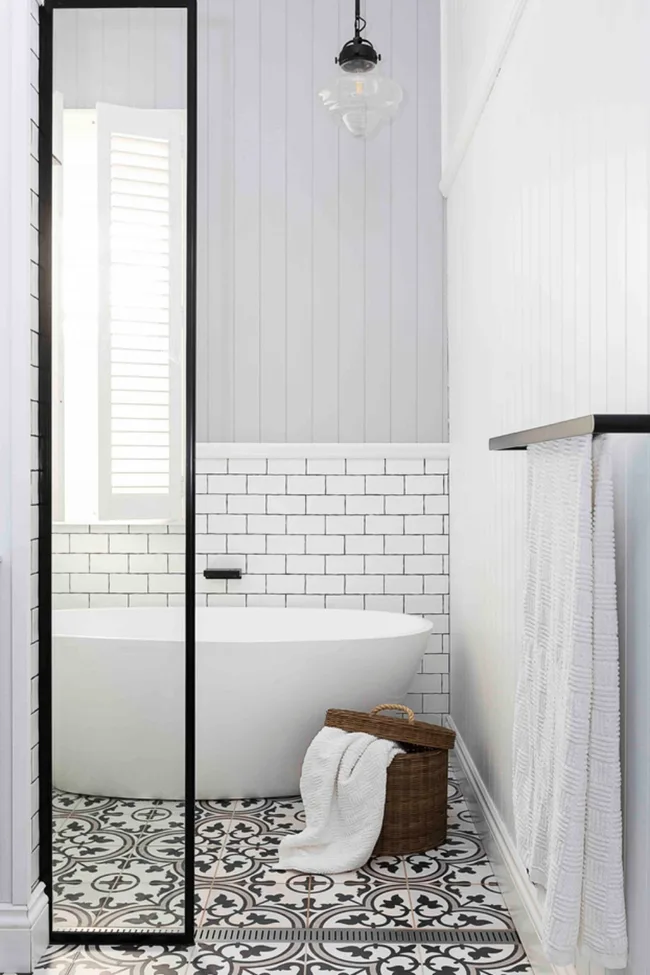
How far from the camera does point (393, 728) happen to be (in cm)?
296

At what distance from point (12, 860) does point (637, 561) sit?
67.4 inches

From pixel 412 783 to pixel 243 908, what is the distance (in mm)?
667

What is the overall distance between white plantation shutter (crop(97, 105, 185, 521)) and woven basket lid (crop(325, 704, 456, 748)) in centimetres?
110

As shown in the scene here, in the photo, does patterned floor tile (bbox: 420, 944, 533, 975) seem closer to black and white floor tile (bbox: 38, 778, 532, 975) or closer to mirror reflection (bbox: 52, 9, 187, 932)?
black and white floor tile (bbox: 38, 778, 532, 975)

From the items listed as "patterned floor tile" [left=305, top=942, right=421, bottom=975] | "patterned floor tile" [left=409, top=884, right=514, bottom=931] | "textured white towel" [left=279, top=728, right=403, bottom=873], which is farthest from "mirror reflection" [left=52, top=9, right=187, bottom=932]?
"patterned floor tile" [left=409, top=884, right=514, bottom=931]

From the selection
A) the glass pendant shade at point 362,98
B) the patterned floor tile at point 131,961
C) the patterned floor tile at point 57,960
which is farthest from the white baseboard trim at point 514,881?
the glass pendant shade at point 362,98

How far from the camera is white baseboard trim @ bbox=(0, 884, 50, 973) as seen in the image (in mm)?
2203

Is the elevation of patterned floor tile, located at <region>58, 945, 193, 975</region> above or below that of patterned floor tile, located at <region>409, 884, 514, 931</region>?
below

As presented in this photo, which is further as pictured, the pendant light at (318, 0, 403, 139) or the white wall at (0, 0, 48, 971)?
the pendant light at (318, 0, 403, 139)

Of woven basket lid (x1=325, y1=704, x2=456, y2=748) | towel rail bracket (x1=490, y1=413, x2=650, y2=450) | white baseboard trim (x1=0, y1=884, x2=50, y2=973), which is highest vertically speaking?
towel rail bracket (x1=490, y1=413, x2=650, y2=450)

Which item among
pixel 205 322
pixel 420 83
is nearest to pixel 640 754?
pixel 205 322

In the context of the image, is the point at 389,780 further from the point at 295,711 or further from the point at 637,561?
the point at 637,561

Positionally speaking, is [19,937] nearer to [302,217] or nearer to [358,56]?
[358,56]

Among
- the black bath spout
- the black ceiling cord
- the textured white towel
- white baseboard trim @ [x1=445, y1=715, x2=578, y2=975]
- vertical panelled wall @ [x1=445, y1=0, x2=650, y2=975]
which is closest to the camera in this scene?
Result: vertical panelled wall @ [x1=445, y1=0, x2=650, y2=975]
